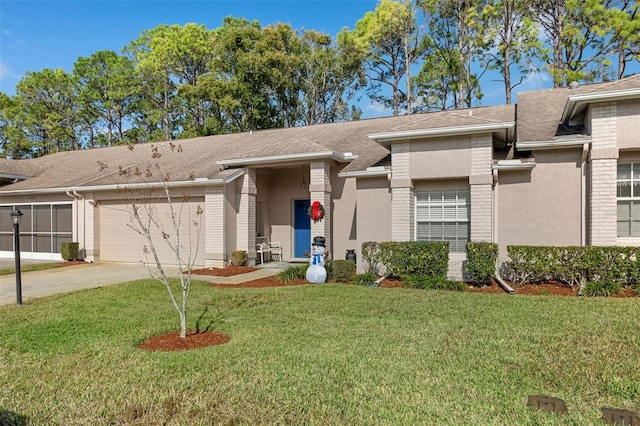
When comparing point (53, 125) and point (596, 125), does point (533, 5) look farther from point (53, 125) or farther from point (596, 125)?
point (53, 125)

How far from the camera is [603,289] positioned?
8.20 meters

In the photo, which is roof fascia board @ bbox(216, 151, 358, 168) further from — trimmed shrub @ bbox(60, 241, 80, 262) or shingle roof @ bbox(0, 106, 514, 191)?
trimmed shrub @ bbox(60, 241, 80, 262)

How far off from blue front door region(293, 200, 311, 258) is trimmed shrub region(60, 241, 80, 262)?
8.55m

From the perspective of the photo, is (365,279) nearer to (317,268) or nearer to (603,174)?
(317,268)

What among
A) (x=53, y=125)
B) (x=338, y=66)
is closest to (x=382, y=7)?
(x=338, y=66)

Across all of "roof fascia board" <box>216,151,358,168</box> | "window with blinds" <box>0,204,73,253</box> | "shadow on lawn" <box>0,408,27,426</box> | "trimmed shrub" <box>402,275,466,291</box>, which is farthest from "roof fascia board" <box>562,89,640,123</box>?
"window with blinds" <box>0,204,73,253</box>

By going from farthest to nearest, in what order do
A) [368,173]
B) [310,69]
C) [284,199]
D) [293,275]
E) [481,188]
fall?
[310,69] → [284,199] → [368,173] → [293,275] → [481,188]

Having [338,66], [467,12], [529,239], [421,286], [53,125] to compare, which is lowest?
[421,286]

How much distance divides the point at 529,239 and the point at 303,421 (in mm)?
8532

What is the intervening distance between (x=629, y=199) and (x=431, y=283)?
4.82 meters

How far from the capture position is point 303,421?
3.39 metres

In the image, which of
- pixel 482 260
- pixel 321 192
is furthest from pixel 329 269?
pixel 482 260

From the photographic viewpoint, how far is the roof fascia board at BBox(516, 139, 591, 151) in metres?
9.43

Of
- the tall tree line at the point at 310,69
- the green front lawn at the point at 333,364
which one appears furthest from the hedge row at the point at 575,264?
the tall tree line at the point at 310,69
